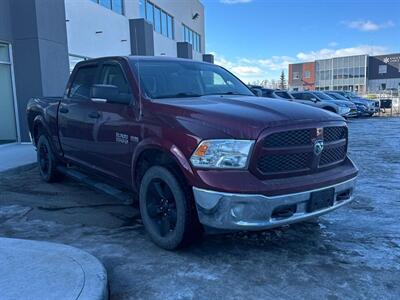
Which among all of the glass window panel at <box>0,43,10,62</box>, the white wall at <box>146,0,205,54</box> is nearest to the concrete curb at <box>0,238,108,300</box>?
the glass window panel at <box>0,43,10,62</box>

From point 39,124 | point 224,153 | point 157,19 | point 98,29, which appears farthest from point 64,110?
point 157,19

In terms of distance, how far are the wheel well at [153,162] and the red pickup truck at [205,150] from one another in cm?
1

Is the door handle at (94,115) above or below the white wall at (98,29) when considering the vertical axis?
below

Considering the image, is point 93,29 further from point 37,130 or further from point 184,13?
point 184,13

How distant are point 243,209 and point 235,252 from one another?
2.74 ft

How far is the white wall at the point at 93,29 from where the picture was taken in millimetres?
14219

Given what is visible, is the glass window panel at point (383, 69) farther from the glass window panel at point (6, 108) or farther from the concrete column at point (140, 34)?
the glass window panel at point (6, 108)

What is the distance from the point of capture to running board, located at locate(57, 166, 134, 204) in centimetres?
476

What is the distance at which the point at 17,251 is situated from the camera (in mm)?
3734

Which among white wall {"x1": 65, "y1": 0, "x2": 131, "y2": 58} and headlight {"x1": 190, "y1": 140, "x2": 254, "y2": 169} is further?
white wall {"x1": 65, "y1": 0, "x2": 131, "y2": 58}

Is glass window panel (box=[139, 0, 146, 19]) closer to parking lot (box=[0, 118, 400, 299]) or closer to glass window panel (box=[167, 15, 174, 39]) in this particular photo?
glass window panel (box=[167, 15, 174, 39])

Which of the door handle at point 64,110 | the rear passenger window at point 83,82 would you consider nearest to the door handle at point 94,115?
the rear passenger window at point 83,82

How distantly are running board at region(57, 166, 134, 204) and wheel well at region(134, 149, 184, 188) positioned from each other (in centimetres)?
37

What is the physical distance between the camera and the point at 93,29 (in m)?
15.7
